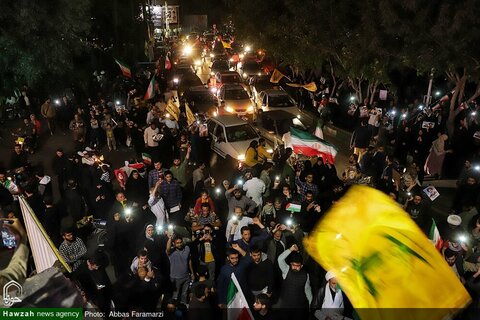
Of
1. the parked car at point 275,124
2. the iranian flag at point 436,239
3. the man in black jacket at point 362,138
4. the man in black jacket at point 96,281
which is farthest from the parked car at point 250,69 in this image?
the man in black jacket at point 96,281

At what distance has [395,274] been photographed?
3342 millimetres

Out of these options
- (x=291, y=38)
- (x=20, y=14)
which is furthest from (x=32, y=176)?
(x=291, y=38)

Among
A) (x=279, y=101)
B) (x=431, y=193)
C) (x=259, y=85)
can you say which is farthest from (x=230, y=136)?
(x=259, y=85)

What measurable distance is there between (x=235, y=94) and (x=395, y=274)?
18.4 meters

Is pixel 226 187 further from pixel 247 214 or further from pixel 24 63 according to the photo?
pixel 24 63

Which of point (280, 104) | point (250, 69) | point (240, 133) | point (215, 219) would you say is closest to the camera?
point (215, 219)

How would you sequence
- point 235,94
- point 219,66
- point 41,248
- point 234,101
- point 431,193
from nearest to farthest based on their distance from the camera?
point 41,248 → point 431,193 → point 234,101 → point 235,94 → point 219,66

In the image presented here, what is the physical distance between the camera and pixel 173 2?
84938 mm

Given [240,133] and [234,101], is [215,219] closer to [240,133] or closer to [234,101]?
[240,133]

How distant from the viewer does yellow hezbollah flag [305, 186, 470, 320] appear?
10.9ft

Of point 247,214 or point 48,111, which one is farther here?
point 48,111

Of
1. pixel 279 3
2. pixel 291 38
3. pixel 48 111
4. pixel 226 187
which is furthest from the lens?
pixel 279 3

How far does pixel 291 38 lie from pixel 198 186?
17367mm

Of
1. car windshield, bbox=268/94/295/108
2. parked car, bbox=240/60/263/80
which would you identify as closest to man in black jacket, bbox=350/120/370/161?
car windshield, bbox=268/94/295/108
